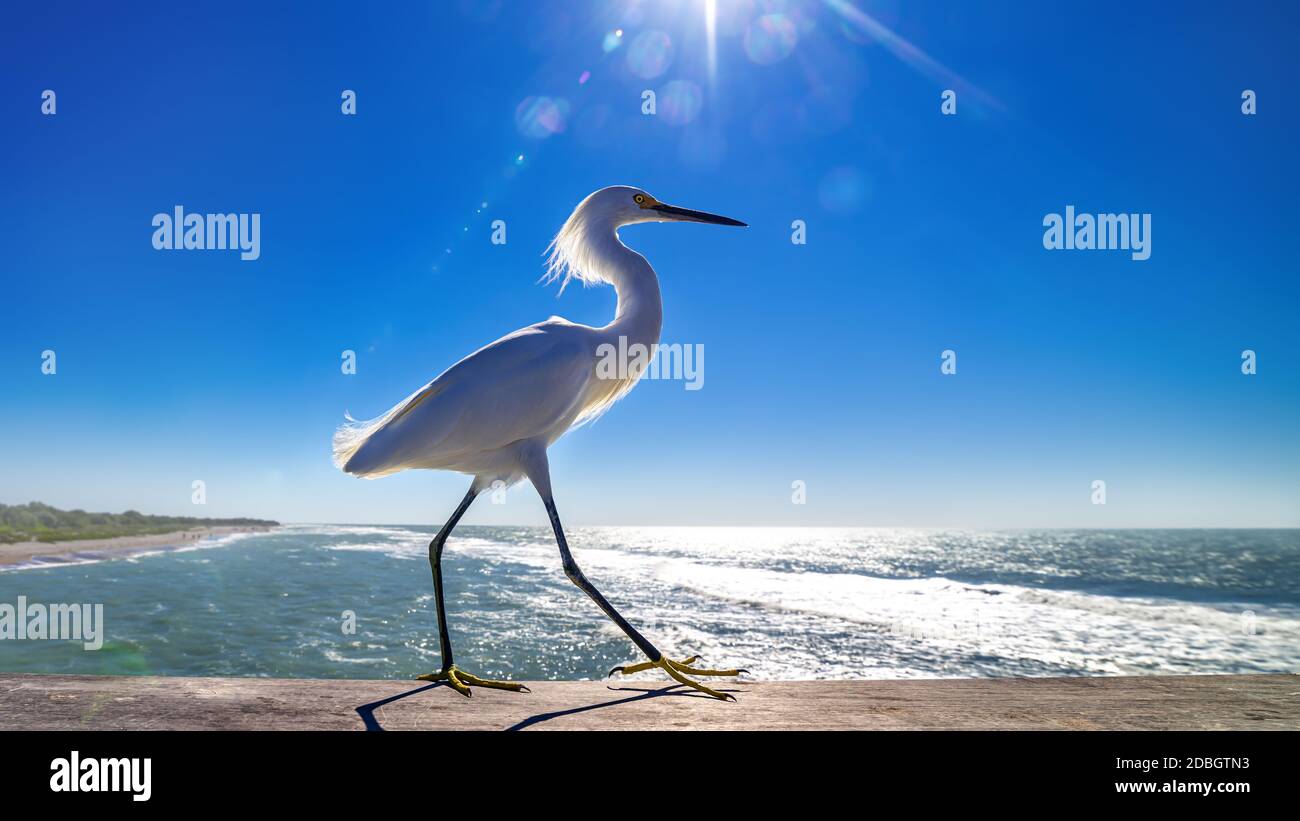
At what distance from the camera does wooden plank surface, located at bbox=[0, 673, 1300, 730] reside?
8.75 feet

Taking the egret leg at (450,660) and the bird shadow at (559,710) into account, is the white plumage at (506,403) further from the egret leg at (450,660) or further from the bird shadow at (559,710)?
the bird shadow at (559,710)

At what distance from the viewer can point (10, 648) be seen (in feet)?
42.8

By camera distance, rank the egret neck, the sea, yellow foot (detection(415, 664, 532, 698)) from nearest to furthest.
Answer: yellow foot (detection(415, 664, 532, 698)), the egret neck, the sea

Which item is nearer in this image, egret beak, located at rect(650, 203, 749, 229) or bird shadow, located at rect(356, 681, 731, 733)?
bird shadow, located at rect(356, 681, 731, 733)

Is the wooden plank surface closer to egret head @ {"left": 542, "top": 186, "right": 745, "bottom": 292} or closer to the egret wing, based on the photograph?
the egret wing

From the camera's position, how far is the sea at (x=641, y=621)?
12.8m

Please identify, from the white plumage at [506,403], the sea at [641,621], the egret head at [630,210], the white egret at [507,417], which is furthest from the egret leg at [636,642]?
the sea at [641,621]

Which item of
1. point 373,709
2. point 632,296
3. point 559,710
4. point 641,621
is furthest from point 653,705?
point 641,621

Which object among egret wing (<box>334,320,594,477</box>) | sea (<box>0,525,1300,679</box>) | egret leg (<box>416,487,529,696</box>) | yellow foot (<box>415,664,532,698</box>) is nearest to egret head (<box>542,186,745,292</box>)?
egret wing (<box>334,320,594,477</box>)

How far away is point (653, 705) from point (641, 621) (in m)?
14.9

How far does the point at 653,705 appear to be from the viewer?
3215mm

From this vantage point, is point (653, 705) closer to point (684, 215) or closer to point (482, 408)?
point (482, 408)
